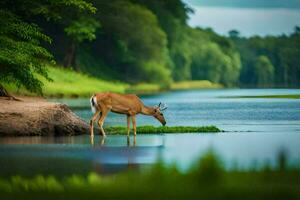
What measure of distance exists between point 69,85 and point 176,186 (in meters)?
50.4

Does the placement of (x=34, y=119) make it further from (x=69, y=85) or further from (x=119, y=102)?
(x=69, y=85)

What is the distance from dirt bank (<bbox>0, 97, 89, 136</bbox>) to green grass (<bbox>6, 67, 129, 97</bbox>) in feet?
87.5

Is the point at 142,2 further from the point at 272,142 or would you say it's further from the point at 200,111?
the point at 272,142

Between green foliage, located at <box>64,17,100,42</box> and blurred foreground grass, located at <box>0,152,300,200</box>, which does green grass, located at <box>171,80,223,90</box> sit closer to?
green foliage, located at <box>64,17,100,42</box>

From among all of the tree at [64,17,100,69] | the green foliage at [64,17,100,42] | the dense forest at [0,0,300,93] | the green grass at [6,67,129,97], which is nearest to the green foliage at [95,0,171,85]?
the dense forest at [0,0,300,93]

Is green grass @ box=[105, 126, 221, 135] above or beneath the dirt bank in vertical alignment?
beneath

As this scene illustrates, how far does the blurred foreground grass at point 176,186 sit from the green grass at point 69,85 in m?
38.6

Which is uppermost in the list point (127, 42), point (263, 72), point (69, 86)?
point (263, 72)

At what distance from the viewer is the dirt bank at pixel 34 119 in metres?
25.9

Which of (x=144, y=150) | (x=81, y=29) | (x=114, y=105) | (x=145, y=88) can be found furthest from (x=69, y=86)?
(x=144, y=150)

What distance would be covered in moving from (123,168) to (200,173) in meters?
3.86

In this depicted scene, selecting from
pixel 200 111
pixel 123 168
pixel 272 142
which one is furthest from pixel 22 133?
→ pixel 200 111

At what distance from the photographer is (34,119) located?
2592 cm

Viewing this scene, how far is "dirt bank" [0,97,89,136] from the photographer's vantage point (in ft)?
84.8
